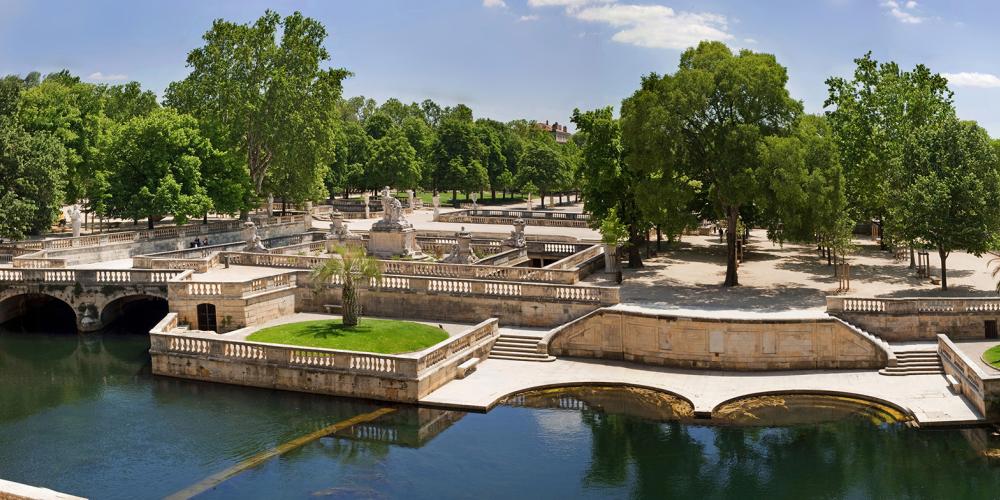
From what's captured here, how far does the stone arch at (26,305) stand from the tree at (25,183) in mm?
5875

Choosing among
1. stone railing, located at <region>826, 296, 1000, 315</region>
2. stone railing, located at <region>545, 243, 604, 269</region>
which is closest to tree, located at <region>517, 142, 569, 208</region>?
stone railing, located at <region>545, 243, 604, 269</region>

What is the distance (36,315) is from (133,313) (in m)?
5.37

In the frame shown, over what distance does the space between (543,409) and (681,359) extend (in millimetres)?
6750

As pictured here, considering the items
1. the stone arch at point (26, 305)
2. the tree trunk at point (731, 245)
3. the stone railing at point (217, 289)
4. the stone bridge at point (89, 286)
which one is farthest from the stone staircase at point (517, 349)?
the stone arch at point (26, 305)

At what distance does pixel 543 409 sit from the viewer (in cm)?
3091

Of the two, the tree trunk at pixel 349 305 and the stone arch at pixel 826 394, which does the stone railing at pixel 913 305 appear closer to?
the stone arch at pixel 826 394

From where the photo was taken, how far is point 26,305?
48.2m

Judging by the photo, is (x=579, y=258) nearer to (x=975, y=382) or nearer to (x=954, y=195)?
(x=954, y=195)

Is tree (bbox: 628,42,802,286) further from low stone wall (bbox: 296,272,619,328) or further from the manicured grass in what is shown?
the manicured grass

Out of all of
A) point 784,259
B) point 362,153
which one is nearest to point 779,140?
point 784,259

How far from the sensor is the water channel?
2483cm

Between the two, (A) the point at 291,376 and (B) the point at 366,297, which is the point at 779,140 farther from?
(A) the point at 291,376

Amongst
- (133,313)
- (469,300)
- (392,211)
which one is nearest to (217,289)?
(469,300)

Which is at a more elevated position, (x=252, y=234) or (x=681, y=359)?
(x=252, y=234)
